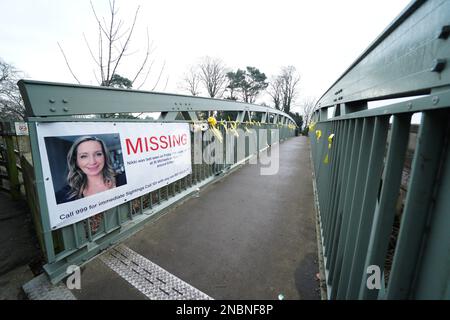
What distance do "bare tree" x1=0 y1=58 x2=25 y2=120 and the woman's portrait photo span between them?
2590 cm

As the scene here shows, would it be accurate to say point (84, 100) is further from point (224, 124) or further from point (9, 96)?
point (9, 96)

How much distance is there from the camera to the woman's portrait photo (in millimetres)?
2004

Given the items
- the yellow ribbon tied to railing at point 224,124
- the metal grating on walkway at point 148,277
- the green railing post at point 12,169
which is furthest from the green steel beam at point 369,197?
the green railing post at point 12,169

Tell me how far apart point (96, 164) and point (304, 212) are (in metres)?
3.45

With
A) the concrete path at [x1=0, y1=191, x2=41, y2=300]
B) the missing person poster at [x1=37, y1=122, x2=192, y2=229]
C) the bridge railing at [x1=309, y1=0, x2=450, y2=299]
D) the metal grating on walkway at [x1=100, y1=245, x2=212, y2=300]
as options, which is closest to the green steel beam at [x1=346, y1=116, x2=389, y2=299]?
the bridge railing at [x1=309, y1=0, x2=450, y2=299]

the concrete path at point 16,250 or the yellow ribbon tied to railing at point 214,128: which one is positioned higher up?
the yellow ribbon tied to railing at point 214,128

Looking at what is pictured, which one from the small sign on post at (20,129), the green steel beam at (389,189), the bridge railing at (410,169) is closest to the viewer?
the bridge railing at (410,169)

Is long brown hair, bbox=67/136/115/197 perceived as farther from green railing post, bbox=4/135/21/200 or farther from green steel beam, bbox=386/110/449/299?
green railing post, bbox=4/135/21/200

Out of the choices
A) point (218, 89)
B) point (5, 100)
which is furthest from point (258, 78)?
point (5, 100)

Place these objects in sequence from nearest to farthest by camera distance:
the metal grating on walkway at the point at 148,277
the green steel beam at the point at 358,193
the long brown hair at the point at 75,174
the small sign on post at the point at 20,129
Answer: the green steel beam at the point at 358,193, the metal grating on walkway at the point at 148,277, the long brown hair at the point at 75,174, the small sign on post at the point at 20,129

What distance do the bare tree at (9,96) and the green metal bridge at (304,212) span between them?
25885 millimetres

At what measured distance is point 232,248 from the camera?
2.65 metres

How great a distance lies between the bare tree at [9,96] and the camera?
20078 millimetres

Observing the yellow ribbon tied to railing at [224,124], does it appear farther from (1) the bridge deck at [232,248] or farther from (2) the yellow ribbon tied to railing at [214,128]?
(1) the bridge deck at [232,248]
